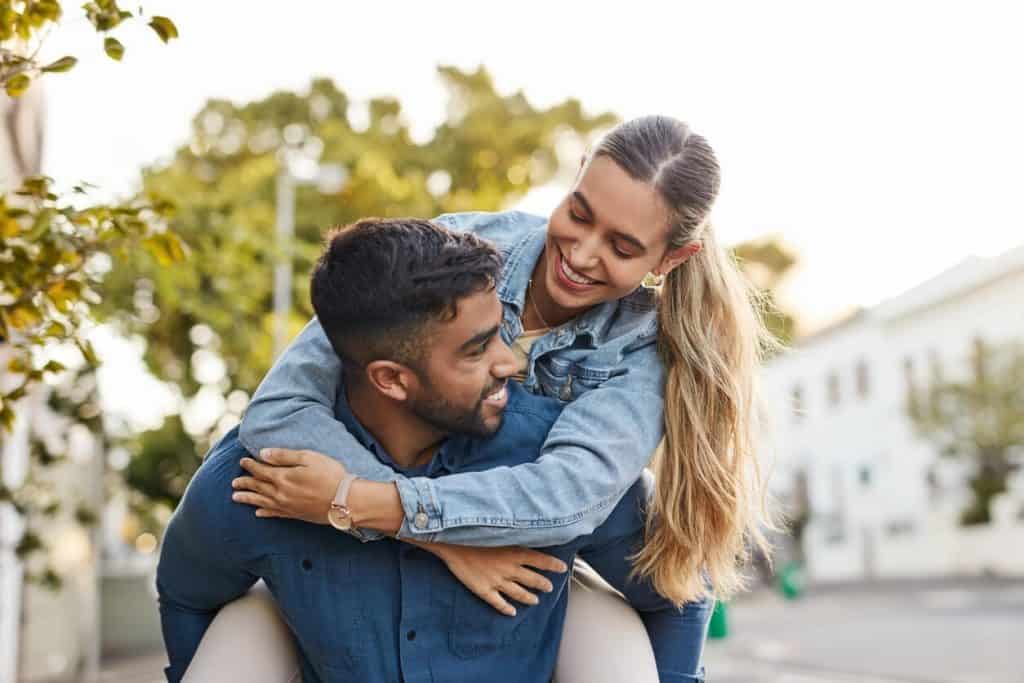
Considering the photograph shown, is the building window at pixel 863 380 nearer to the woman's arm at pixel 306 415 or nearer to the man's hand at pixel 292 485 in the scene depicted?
the woman's arm at pixel 306 415

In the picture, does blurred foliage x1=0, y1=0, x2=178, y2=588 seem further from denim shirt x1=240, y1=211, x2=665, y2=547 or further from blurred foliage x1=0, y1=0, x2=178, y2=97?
denim shirt x1=240, y1=211, x2=665, y2=547

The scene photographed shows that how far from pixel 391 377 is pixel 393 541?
32cm

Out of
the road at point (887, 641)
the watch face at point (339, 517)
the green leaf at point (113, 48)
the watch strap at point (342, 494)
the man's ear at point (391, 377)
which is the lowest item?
the road at point (887, 641)

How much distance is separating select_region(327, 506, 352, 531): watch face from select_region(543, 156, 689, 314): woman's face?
2.99 ft

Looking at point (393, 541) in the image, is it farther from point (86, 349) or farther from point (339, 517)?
point (86, 349)

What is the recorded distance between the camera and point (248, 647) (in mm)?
2746

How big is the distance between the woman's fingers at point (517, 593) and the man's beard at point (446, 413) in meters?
0.27

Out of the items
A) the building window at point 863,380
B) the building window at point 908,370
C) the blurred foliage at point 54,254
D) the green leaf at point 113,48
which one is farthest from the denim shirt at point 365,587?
the building window at point 863,380

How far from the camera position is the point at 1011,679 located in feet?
39.1

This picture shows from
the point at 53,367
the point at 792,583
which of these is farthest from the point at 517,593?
the point at 792,583

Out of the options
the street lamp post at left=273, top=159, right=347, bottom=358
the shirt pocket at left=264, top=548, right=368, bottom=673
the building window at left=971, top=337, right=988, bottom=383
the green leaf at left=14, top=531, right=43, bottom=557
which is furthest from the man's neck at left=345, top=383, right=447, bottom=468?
the building window at left=971, top=337, right=988, bottom=383

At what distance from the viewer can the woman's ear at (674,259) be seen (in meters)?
3.38

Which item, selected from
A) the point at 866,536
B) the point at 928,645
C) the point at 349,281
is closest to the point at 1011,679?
the point at 928,645

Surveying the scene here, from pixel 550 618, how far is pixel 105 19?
1.46 m
